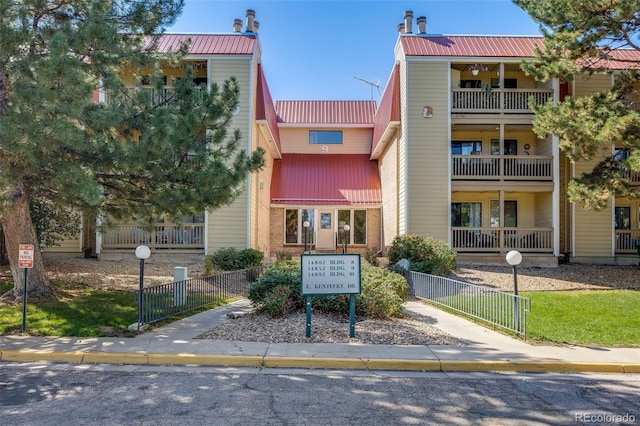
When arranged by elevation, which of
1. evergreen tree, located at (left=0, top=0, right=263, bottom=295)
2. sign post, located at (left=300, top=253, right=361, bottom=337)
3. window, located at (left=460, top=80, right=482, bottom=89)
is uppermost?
window, located at (left=460, top=80, right=482, bottom=89)

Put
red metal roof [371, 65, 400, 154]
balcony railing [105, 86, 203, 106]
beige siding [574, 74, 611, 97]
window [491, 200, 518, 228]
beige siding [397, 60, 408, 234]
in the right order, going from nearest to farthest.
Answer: balcony railing [105, 86, 203, 106]
beige siding [397, 60, 408, 234]
beige siding [574, 74, 611, 97]
red metal roof [371, 65, 400, 154]
window [491, 200, 518, 228]

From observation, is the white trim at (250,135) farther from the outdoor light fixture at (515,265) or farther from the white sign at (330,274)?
the outdoor light fixture at (515,265)

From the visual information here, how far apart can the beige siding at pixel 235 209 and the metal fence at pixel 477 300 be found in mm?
7419

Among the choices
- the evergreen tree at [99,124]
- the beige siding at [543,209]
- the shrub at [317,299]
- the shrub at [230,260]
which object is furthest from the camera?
the beige siding at [543,209]

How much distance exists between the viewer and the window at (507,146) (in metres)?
19.5

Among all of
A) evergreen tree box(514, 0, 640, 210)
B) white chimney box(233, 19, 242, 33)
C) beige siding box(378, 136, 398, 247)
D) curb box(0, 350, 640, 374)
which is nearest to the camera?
curb box(0, 350, 640, 374)

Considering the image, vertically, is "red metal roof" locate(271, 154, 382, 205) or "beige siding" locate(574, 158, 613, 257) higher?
"red metal roof" locate(271, 154, 382, 205)

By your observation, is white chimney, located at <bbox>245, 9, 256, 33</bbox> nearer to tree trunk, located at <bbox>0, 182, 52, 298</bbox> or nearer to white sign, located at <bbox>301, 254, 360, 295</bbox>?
tree trunk, located at <bbox>0, 182, 52, 298</bbox>

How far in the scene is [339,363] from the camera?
6.17 m

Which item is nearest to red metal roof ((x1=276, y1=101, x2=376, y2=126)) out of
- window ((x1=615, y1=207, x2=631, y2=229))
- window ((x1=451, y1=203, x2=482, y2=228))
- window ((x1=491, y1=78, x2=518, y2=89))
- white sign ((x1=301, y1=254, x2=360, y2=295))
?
window ((x1=491, y1=78, x2=518, y2=89))

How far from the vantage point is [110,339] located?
7.18 m

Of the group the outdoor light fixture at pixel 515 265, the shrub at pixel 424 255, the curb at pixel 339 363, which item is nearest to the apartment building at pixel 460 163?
the shrub at pixel 424 255

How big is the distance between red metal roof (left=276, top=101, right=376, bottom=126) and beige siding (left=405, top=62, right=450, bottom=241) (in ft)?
24.4

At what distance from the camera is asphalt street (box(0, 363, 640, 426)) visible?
434 cm
